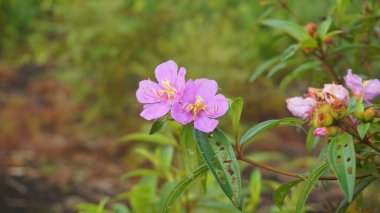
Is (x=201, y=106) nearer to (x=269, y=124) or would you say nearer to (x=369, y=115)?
(x=269, y=124)

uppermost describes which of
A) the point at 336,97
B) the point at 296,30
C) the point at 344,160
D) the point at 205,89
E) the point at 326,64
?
the point at 296,30

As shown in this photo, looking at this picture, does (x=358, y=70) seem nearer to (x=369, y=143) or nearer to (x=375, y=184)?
(x=369, y=143)

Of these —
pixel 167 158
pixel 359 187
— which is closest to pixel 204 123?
pixel 359 187

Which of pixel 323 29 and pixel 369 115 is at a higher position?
pixel 323 29

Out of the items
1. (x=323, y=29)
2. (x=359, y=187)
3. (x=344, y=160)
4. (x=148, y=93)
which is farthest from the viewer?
(x=323, y=29)

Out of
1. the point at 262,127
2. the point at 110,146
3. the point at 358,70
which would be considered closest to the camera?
the point at 262,127

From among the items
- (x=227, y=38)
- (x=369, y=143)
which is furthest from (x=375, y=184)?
(x=227, y=38)
